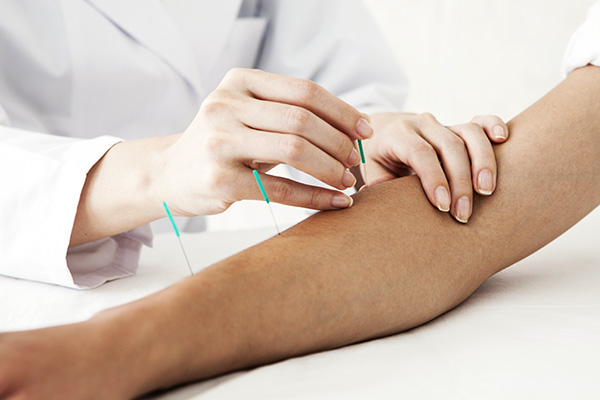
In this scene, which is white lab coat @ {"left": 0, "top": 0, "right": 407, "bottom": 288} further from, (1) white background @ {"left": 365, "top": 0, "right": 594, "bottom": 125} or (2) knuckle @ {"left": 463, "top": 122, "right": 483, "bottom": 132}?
(1) white background @ {"left": 365, "top": 0, "right": 594, "bottom": 125}

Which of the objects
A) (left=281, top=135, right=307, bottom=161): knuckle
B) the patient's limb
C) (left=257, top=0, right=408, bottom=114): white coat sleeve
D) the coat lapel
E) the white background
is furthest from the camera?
Result: the white background

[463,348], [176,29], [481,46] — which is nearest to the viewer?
[463,348]

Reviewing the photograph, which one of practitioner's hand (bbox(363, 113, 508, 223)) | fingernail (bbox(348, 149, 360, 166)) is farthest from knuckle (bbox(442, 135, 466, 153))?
fingernail (bbox(348, 149, 360, 166))

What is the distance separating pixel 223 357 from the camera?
0.50 meters

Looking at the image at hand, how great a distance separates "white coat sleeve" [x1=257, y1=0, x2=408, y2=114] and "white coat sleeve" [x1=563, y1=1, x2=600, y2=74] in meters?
0.54

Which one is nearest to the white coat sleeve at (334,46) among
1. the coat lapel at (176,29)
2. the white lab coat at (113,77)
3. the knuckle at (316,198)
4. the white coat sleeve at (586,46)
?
the white lab coat at (113,77)

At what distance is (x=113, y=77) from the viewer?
4.03 ft

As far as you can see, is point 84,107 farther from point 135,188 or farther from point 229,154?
point 229,154

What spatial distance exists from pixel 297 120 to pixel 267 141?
0.13ft

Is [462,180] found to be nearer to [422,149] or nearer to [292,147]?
[422,149]

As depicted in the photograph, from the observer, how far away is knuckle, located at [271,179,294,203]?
67 centimetres

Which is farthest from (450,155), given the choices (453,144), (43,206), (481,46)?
(481,46)

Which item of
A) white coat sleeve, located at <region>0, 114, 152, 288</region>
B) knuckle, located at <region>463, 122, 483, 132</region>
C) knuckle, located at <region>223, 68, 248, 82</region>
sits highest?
knuckle, located at <region>463, 122, 483, 132</region>

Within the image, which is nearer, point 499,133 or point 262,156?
point 262,156
